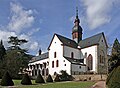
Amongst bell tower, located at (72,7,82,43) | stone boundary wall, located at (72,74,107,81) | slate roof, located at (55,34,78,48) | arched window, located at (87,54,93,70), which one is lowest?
stone boundary wall, located at (72,74,107,81)

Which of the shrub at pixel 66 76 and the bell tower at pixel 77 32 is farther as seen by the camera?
the bell tower at pixel 77 32

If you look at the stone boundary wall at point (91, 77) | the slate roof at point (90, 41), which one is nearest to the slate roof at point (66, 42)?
the slate roof at point (90, 41)

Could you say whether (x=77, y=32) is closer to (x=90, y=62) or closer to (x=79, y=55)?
(x=79, y=55)

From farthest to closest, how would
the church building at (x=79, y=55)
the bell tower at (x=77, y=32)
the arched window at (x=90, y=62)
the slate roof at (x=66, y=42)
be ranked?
the bell tower at (x=77, y=32) → the slate roof at (x=66, y=42) → the arched window at (x=90, y=62) → the church building at (x=79, y=55)

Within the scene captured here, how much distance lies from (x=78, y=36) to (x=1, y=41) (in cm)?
3104

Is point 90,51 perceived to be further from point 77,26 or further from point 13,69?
point 13,69

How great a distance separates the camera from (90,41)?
75.0m

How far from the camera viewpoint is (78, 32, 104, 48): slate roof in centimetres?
7238

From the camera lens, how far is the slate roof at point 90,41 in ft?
237

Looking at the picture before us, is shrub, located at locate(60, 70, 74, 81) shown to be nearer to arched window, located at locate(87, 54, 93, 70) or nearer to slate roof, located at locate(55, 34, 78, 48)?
arched window, located at locate(87, 54, 93, 70)

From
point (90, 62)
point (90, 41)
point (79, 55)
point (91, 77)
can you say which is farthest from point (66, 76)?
point (90, 41)

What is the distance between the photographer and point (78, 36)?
8212 centimetres

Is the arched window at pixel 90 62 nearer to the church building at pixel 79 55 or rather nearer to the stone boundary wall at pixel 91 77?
the church building at pixel 79 55

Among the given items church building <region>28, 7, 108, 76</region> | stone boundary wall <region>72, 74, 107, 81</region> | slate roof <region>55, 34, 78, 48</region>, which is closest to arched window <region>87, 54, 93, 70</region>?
church building <region>28, 7, 108, 76</region>
